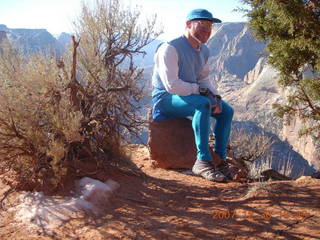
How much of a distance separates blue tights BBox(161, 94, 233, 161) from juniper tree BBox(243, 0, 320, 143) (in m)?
0.82

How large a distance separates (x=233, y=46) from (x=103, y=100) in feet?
456

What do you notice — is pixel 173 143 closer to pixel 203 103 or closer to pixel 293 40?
pixel 203 103

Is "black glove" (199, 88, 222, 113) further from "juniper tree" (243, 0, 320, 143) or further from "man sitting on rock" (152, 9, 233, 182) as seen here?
"juniper tree" (243, 0, 320, 143)

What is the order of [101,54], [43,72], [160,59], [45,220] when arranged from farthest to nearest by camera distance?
1. [101,54]
2. [160,59]
3. [43,72]
4. [45,220]

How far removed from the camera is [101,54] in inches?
169

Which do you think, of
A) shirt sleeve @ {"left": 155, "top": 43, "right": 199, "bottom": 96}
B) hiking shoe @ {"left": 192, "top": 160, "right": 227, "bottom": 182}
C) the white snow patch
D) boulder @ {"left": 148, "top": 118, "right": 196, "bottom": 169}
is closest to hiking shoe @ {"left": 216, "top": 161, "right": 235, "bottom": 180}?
hiking shoe @ {"left": 192, "top": 160, "right": 227, "bottom": 182}

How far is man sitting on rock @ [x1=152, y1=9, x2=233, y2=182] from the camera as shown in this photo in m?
3.74

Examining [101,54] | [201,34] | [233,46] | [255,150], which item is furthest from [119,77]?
[233,46]

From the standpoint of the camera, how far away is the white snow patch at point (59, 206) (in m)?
2.63

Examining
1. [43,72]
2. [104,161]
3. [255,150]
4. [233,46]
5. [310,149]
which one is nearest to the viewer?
[43,72]

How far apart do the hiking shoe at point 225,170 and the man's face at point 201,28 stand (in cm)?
146

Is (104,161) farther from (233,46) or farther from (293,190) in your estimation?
(233,46)

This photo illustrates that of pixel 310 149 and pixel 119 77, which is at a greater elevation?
pixel 119 77
